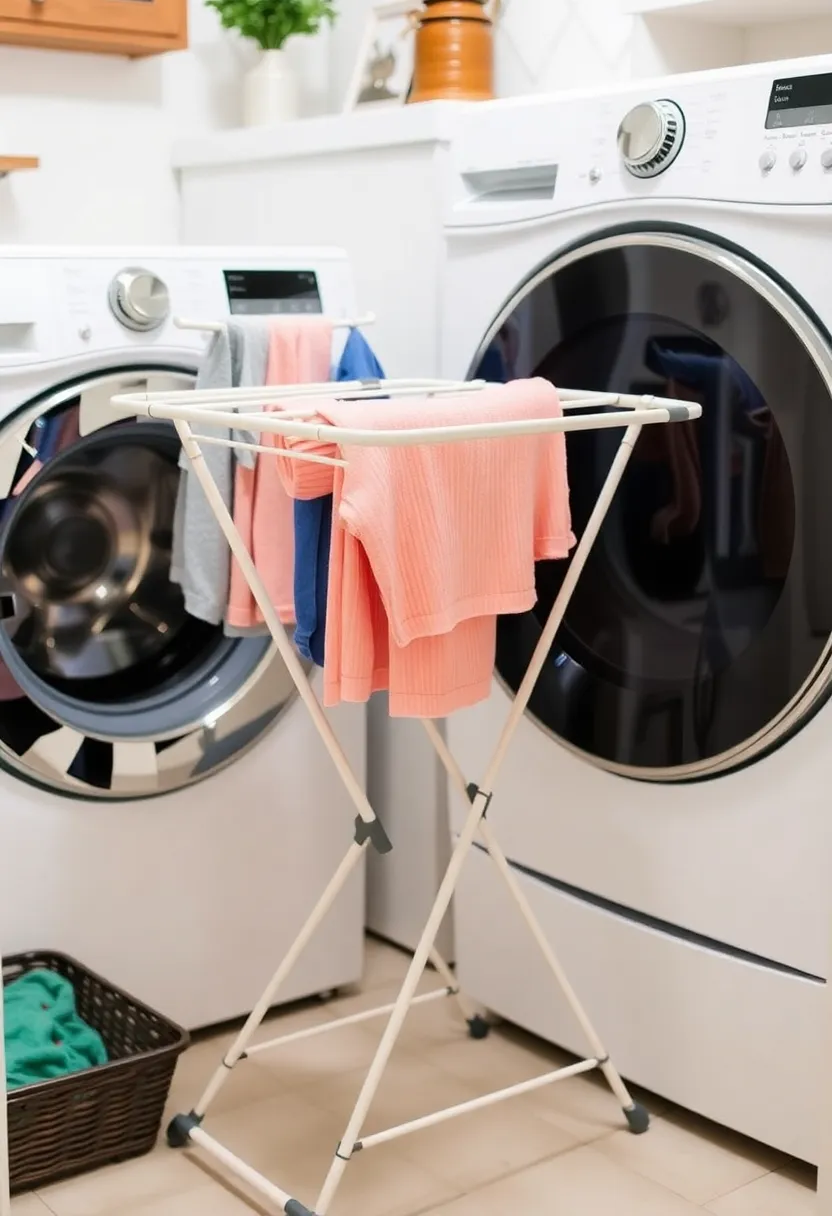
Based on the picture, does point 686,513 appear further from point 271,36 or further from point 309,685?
point 271,36

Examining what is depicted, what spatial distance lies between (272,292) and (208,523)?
357 mm

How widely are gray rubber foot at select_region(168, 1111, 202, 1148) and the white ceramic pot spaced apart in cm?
167

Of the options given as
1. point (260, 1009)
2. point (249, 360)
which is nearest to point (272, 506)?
point (249, 360)

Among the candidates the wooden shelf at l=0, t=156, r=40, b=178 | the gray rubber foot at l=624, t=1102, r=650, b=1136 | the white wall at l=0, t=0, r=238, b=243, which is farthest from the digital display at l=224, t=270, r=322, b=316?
the gray rubber foot at l=624, t=1102, r=650, b=1136

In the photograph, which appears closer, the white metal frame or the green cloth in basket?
the white metal frame

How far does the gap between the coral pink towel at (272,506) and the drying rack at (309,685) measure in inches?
3.3

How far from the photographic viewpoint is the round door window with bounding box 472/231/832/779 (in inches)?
64.4

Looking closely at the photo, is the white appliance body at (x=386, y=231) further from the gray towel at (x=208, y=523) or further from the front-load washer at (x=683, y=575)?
the gray towel at (x=208, y=523)

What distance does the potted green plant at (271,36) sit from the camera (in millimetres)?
2607

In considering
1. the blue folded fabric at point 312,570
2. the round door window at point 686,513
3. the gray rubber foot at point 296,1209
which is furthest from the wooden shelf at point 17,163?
the gray rubber foot at point 296,1209

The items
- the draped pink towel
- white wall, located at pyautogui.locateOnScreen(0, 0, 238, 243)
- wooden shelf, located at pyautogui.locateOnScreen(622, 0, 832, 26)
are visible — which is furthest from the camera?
white wall, located at pyautogui.locateOnScreen(0, 0, 238, 243)

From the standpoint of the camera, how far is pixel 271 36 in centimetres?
265

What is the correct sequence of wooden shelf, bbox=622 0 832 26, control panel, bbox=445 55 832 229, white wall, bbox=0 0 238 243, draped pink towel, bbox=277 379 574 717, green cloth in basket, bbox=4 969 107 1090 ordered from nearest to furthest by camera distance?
draped pink towel, bbox=277 379 574 717, control panel, bbox=445 55 832 229, green cloth in basket, bbox=4 969 107 1090, wooden shelf, bbox=622 0 832 26, white wall, bbox=0 0 238 243

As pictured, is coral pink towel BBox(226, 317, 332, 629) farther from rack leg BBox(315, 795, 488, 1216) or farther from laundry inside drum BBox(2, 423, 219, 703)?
rack leg BBox(315, 795, 488, 1216)
